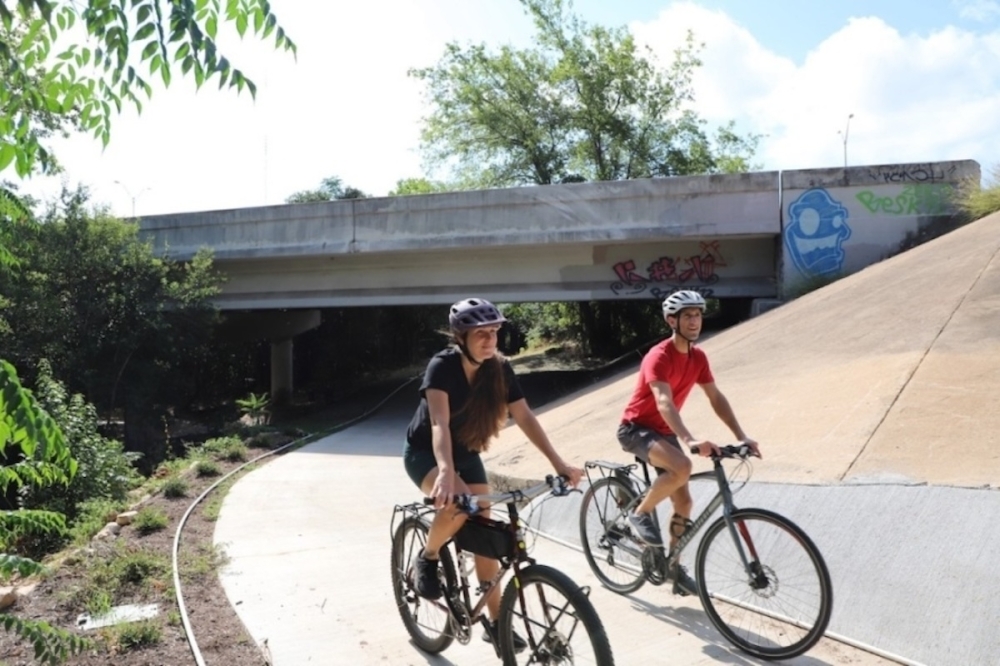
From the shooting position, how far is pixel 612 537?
5566 mm

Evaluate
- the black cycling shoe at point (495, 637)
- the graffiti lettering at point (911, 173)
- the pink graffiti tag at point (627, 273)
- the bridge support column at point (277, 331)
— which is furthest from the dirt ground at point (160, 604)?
the bridge support column at point (277, 331)

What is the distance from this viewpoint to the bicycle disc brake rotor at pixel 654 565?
511 centimetres

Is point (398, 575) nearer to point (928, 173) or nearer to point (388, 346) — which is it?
point (928, 173)


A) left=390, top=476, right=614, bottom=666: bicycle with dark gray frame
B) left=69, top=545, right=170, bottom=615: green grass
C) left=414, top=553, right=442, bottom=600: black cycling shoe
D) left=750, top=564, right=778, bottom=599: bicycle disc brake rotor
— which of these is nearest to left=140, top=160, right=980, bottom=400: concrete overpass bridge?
left=69, top=545, right=170, bottom=615: green grass

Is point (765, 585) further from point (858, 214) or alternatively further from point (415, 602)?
point (858, 214)

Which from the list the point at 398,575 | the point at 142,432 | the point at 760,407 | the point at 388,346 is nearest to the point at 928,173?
the point at 760,407

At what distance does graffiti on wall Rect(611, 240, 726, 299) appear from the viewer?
17.2m

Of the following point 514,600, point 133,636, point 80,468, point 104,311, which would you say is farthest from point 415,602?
point 104,311

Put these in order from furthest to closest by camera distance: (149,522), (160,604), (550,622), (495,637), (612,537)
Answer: (149,522)
(160,604)
(612,537)
(495,637)
(550,622)

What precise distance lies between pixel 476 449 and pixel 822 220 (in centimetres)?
1298

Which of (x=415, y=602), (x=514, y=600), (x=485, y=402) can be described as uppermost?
(x=485, y=402)

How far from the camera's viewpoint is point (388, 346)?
37.2 m

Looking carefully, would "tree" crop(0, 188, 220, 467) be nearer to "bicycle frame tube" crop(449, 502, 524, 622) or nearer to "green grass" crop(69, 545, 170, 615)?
"green grass" crop(69, 545, 170, 615)

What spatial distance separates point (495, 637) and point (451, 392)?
1.17m
